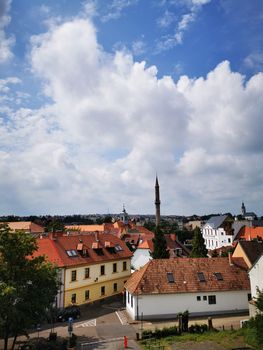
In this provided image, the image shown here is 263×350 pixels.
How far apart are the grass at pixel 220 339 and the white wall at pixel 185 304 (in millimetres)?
Result: 6138

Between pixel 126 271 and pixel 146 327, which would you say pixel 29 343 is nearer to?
pixel 146 327

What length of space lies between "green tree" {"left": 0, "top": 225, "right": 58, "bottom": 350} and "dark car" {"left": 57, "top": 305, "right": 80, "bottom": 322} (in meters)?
12.9

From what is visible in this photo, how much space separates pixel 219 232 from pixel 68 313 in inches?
2642

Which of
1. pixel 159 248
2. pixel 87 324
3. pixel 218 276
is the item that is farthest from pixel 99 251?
pixel 218 276

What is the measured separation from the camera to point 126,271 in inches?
2024

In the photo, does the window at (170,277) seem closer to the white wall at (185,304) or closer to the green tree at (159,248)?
the white wall at (185,304)

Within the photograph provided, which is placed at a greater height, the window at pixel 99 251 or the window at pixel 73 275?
the window at pixel 99 251

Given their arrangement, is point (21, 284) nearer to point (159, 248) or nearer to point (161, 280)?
point (161, 280)

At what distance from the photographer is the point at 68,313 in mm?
37781

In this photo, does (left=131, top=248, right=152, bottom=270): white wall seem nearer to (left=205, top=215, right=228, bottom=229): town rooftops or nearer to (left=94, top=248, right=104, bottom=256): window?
(left=94, top=248, right=104, bottom=256): window

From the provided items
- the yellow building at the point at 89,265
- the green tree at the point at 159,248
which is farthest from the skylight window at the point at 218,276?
the yellow building at the point at 89,265

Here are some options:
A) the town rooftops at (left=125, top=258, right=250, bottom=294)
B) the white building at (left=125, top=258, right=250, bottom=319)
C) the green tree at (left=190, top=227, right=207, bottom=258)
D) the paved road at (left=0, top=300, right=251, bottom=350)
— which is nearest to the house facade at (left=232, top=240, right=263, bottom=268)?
the town rooftops at (left=125, top=258, right=250, bottom=294)

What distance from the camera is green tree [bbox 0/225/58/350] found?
75.3 ft

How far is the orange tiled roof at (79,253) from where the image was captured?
42.5 metres
